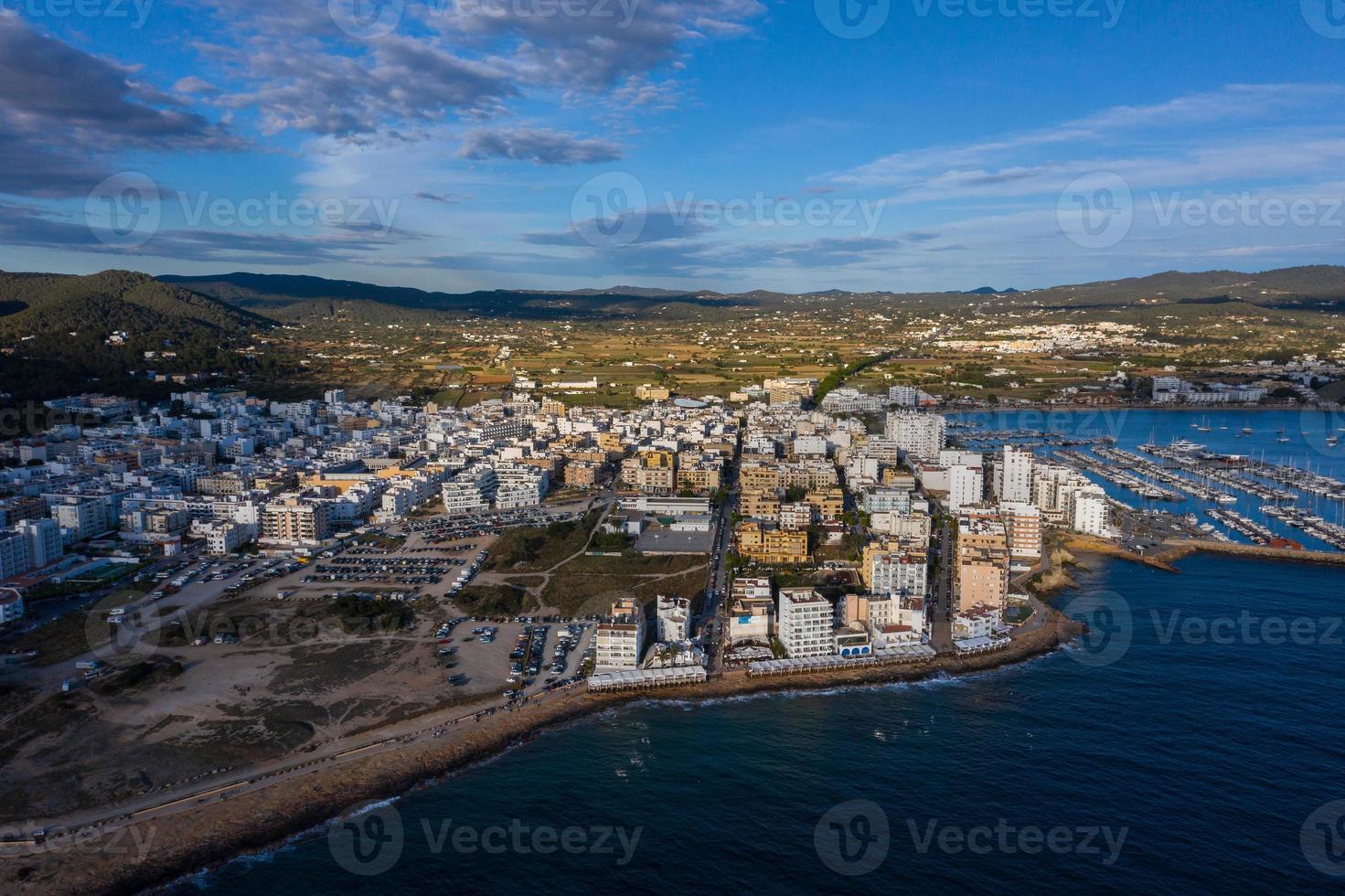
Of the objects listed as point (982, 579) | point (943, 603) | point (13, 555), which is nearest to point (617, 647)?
point (943, 603)

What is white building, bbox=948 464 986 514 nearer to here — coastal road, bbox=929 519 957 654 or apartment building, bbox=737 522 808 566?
coastal road, bbox=929 519 957 654

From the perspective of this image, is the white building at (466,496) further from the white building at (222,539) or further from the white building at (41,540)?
the white building at (41,540)

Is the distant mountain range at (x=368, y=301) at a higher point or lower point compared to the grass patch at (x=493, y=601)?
higher

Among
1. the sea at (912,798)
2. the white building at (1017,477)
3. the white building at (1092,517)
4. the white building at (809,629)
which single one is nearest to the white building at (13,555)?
the sea at (912,798)

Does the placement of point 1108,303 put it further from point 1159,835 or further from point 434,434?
point 1159,835

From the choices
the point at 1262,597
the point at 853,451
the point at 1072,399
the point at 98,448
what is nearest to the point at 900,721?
the point at 1262,597

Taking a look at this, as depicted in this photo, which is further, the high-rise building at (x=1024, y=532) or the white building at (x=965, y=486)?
the white building at (x=965, y=486)

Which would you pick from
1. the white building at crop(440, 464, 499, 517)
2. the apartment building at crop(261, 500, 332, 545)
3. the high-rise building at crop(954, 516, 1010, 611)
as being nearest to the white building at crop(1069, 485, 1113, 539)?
the high-rise building at crop(954, 516, 1010, 611)
